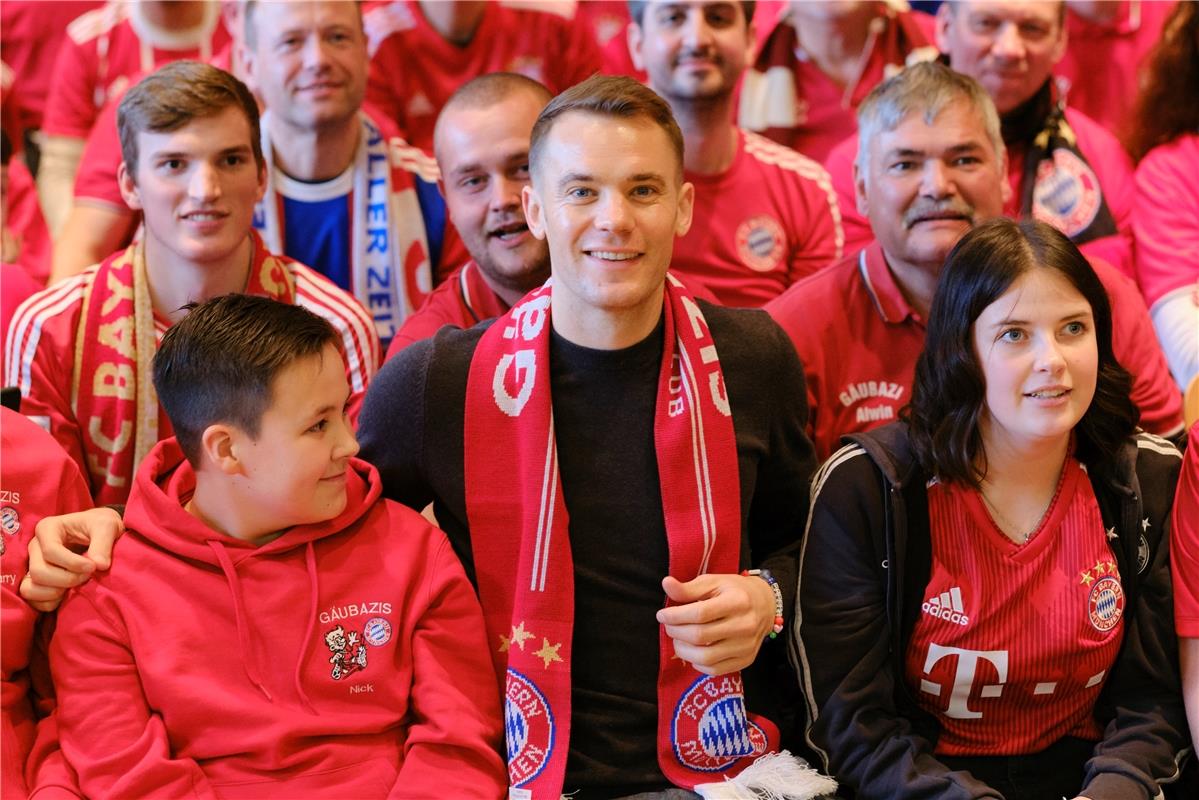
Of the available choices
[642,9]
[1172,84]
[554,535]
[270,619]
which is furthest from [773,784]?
[1172,84]

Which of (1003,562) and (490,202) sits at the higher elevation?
(490,202)

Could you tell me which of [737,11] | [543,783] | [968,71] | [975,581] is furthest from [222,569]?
[968,71]

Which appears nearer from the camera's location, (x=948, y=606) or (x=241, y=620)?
(x=241, y=620)

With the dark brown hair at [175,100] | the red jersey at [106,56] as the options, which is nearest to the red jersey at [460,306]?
the dark brown hair at [175,100]

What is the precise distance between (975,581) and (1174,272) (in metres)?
1.36

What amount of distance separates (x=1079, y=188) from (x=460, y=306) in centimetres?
141

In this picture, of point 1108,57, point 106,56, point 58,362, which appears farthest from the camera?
point 1108,57

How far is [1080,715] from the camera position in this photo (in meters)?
2.04

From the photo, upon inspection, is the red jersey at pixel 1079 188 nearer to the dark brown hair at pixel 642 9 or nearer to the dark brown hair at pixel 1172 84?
the dark brown hair at pixel 1172 84

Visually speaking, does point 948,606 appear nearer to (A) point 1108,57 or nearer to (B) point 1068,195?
(B) point 1068,195

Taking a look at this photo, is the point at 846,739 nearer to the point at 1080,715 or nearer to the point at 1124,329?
the point at 1080,715

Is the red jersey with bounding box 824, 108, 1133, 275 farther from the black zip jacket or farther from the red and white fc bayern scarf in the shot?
the red and white fc bayern scarf

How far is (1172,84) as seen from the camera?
323 cm

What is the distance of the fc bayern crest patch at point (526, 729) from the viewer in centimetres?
193
